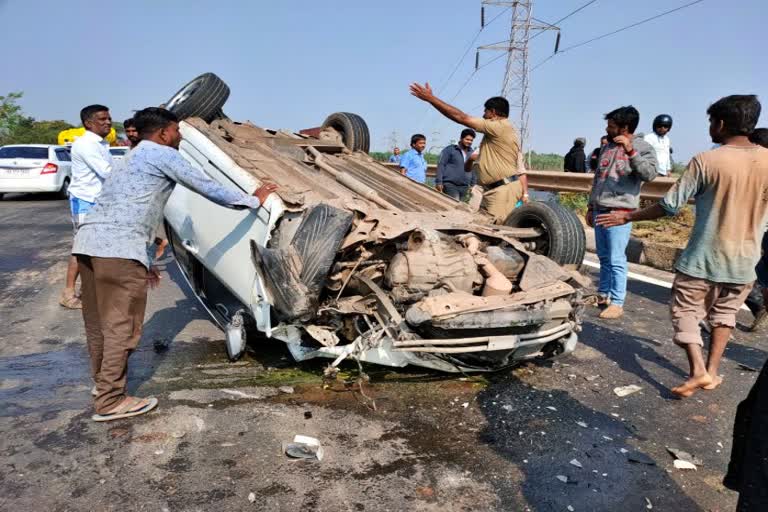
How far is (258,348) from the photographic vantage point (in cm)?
429

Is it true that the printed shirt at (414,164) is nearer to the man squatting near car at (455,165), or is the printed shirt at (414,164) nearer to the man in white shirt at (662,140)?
the man squatting near car at (455,165)

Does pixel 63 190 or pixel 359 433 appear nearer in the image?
pixel 359 433

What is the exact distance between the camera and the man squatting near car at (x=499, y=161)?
5367 millimetres

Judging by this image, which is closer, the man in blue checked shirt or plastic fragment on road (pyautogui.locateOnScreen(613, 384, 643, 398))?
plastic fragment on road (pyautogui.locateOnScreen(613, 384, 643, 398))

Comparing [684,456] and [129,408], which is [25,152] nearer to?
[129,408]

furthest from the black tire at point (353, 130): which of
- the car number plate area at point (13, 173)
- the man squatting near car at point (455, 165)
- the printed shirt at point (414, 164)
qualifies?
the car number plate area at point (13, 173)

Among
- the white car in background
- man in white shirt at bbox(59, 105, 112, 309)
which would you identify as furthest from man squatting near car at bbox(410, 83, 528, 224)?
the white car in background

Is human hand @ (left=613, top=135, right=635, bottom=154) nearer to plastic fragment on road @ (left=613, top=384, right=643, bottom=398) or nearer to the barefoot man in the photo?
the barefoot man

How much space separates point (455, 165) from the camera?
8.59 meters

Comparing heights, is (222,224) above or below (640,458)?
above

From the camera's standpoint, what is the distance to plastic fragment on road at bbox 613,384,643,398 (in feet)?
12.1

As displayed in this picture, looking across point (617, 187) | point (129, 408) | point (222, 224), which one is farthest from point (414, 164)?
point (129, 408)

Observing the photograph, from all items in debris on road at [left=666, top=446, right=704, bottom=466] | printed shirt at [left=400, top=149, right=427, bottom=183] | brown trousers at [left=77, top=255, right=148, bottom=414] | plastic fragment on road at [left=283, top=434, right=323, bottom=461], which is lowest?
debris on road at [left=666, top=446, right=704, bottom=466]

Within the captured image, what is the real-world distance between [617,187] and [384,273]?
2.63 meters
